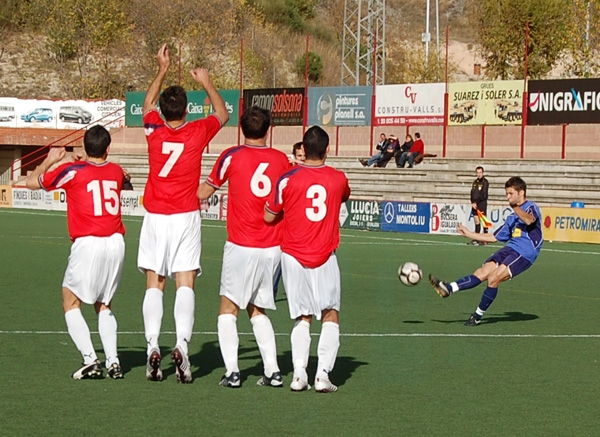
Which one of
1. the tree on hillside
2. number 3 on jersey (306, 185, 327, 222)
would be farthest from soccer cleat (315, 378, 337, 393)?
the tree on hillside

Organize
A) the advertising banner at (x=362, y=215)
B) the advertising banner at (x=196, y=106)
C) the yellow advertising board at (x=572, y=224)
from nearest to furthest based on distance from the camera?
1. the yellow advertising board at (x=572, y=224)
2. the advertising banner at (x=362, y=215)
3. the advertising banner at (x=196, y=106)

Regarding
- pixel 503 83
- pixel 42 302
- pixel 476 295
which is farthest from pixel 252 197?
pixel 503 83

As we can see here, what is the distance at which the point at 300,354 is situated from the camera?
850 centimetres

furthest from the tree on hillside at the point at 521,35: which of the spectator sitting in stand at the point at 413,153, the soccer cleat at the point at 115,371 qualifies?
the soccer cleat at the point at 115,371

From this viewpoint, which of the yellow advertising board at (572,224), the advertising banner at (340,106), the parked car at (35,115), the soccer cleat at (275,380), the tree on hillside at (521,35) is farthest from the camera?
the tree on hillside at (521,35)

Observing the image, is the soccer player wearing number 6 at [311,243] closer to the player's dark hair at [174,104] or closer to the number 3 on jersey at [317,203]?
the number 3 on jersey at [317,203]

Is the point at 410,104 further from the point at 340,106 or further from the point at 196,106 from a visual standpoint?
the point at 196,106

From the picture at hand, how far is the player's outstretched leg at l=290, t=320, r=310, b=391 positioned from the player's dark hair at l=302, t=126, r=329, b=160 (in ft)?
3.96

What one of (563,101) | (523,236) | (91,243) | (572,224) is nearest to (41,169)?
(91,243)

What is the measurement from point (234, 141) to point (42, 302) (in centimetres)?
3710

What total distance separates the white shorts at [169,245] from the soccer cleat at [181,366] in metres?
0.64

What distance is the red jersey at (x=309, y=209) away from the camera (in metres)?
8.41

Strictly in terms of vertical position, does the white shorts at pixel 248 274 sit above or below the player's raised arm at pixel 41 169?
below

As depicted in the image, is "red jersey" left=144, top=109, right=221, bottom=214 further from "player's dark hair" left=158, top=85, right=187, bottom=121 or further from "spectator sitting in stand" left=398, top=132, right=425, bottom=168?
"spectator sitting in stand" left=398, top=132, right=425, bottom=168
